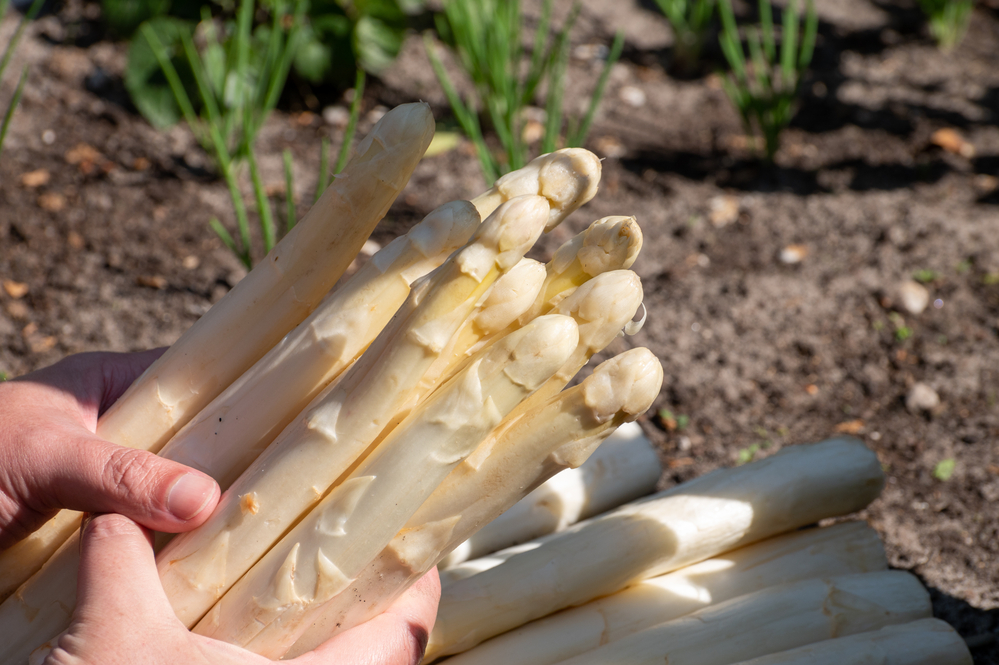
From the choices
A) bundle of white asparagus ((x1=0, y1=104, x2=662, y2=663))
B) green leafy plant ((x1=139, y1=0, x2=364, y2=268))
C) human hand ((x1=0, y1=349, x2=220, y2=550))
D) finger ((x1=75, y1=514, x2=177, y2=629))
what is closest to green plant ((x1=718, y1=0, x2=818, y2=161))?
green leafy plant ((x1=139, y1=0, x2=364, y2=268))

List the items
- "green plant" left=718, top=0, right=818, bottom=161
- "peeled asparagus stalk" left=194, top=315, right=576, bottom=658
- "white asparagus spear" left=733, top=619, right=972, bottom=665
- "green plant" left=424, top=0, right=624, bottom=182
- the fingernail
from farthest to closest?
1. "green plant" left=718, top=0, right=818, bottom=161
2. "green plant" left=424, top=0, right=624, bottom=182
3. "white asparagus spear" left=733, top=619, right=972, bottom=665
4. the fingernail
5. "peeled asparagus stalk" left=194, top=315, right=576, bottom=658

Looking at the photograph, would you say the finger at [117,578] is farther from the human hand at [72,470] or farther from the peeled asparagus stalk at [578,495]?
the peeled asparagus stalk at [578,495]

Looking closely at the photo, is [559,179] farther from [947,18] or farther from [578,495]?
[947,18]

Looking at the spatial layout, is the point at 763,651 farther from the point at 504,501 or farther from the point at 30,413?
the point at 30,413

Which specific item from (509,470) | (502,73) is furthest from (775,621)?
(502,73)

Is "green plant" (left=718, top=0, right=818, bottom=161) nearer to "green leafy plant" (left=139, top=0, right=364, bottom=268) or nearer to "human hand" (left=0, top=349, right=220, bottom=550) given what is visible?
"green leafy plant" (left=139, top=0, right=364, bottom=268)

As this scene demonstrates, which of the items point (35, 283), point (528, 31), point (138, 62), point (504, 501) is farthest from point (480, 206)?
point (528, 31)
